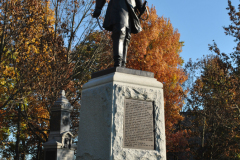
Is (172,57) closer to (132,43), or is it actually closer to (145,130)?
(132,43)

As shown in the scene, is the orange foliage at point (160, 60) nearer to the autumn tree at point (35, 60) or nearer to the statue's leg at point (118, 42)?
the autumn tree at point (35, 60)

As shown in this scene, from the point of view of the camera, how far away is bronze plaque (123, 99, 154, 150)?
4.72 meters

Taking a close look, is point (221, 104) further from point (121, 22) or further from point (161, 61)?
point (121, 22)

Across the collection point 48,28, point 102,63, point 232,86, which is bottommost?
point 232,86

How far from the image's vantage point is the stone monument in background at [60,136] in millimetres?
12750

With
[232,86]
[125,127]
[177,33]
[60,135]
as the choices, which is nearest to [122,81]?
[125,127]

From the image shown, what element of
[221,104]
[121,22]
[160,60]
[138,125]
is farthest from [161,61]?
[138,125]

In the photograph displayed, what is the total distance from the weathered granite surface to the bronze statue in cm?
59

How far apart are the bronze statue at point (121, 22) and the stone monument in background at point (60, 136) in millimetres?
8533

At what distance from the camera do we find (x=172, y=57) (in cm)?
1827

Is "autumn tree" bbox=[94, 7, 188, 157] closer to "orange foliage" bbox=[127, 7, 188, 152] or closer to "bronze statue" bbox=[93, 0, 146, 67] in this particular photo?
"orange foliage" bbox=[127, 7, 188, 152]

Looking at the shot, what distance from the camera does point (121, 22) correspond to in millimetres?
5398

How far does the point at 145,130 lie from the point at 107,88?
102cm

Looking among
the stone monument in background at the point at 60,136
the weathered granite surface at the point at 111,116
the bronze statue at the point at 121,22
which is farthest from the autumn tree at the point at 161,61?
the weathered granite surface at the point at 111,116
